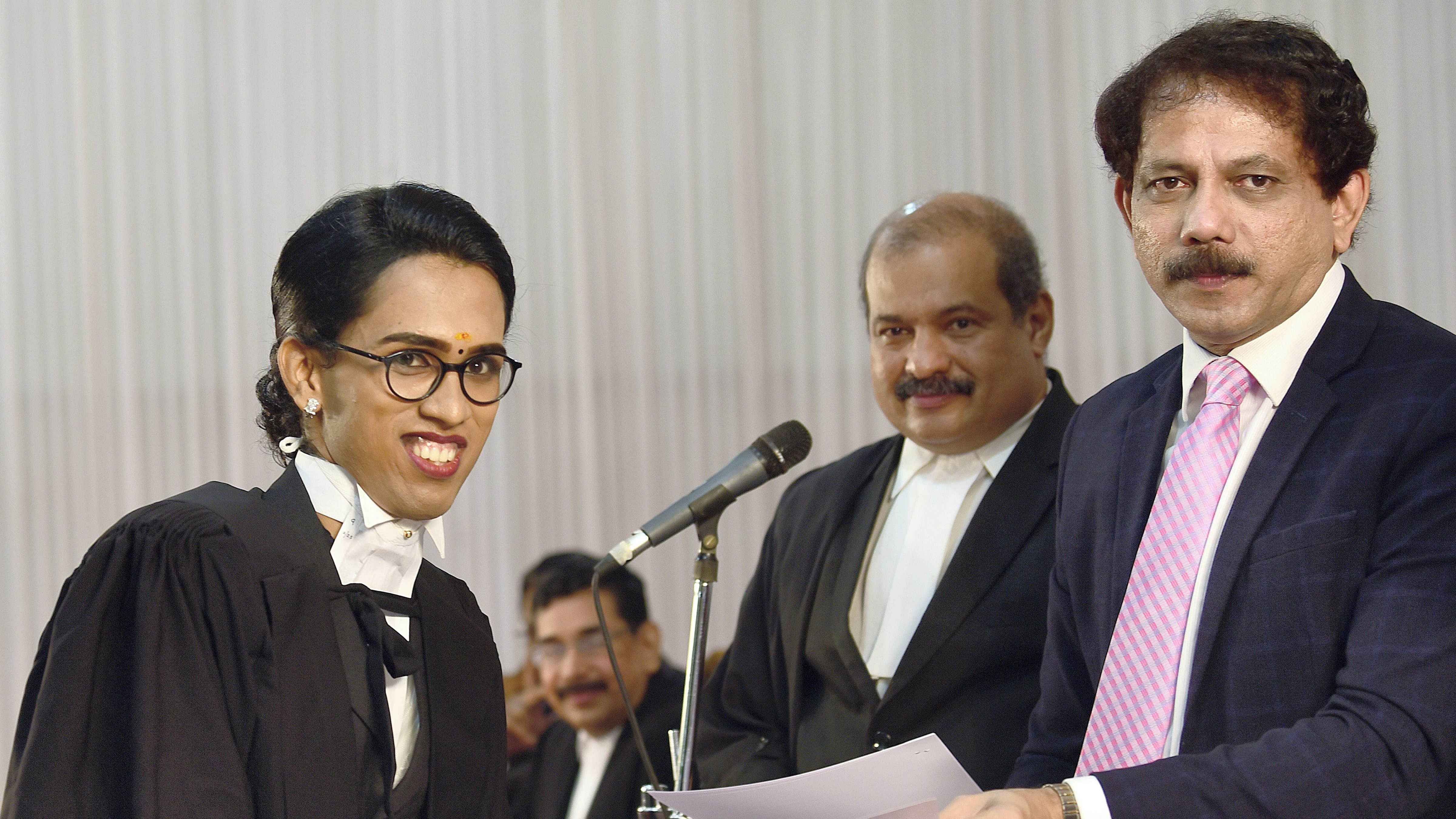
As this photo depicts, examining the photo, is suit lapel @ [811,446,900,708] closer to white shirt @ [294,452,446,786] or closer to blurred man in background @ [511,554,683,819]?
white shirt @ [294,452,446,786]

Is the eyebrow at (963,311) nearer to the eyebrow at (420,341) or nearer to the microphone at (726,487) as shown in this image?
the microphone at (726,487)

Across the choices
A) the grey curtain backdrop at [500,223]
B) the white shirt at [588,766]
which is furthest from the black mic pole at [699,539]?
the grey curtain backdrop at [500,223]

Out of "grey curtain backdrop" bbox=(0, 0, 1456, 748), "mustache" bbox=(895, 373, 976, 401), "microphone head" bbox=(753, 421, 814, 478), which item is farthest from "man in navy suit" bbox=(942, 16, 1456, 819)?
"grey curtain backdrop" bbox=(0, 0, 1456, 748)

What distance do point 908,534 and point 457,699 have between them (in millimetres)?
1072

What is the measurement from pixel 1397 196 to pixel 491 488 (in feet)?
10.5

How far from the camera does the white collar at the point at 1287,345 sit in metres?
1.72

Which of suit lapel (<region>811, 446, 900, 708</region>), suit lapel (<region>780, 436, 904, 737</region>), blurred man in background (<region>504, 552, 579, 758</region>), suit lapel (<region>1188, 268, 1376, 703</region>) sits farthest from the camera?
blurred man in background (<region>504, 552, 579, 758</region>)

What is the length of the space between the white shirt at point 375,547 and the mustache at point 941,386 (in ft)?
3.65

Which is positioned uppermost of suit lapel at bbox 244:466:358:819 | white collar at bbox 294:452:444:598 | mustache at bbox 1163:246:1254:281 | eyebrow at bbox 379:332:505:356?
mustache at bbox 1163:246:1254:281

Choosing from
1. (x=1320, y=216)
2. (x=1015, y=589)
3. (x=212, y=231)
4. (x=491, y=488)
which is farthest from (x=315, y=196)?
(x=1320, y=216)

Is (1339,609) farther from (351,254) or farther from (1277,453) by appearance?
(351,254)

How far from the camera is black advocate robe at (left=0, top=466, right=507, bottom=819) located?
153 cm

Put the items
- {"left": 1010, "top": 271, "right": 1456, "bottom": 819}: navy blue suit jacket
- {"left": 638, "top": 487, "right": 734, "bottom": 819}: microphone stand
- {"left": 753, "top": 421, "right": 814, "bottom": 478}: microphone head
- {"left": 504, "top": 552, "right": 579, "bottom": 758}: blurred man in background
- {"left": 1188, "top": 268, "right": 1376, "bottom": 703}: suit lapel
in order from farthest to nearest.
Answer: {"left": 504, "top": 552, "right": 579, "bottom": 758}: blurred man in background, {"left": 753, "top": 421, "right": 814, "bottom": 478}: microphone head, {"left": 638, "top": 487, "right": 734, "bottom": 819}: microphone stand, {"left": 1188, "top": 268, "right": 1376, "bottom": 703}: suit lapel, {"left": 1010, "top": 271, "right": 1456, "bottom": 819}: navy blue suit jacket

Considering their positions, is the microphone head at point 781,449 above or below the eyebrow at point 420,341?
below
